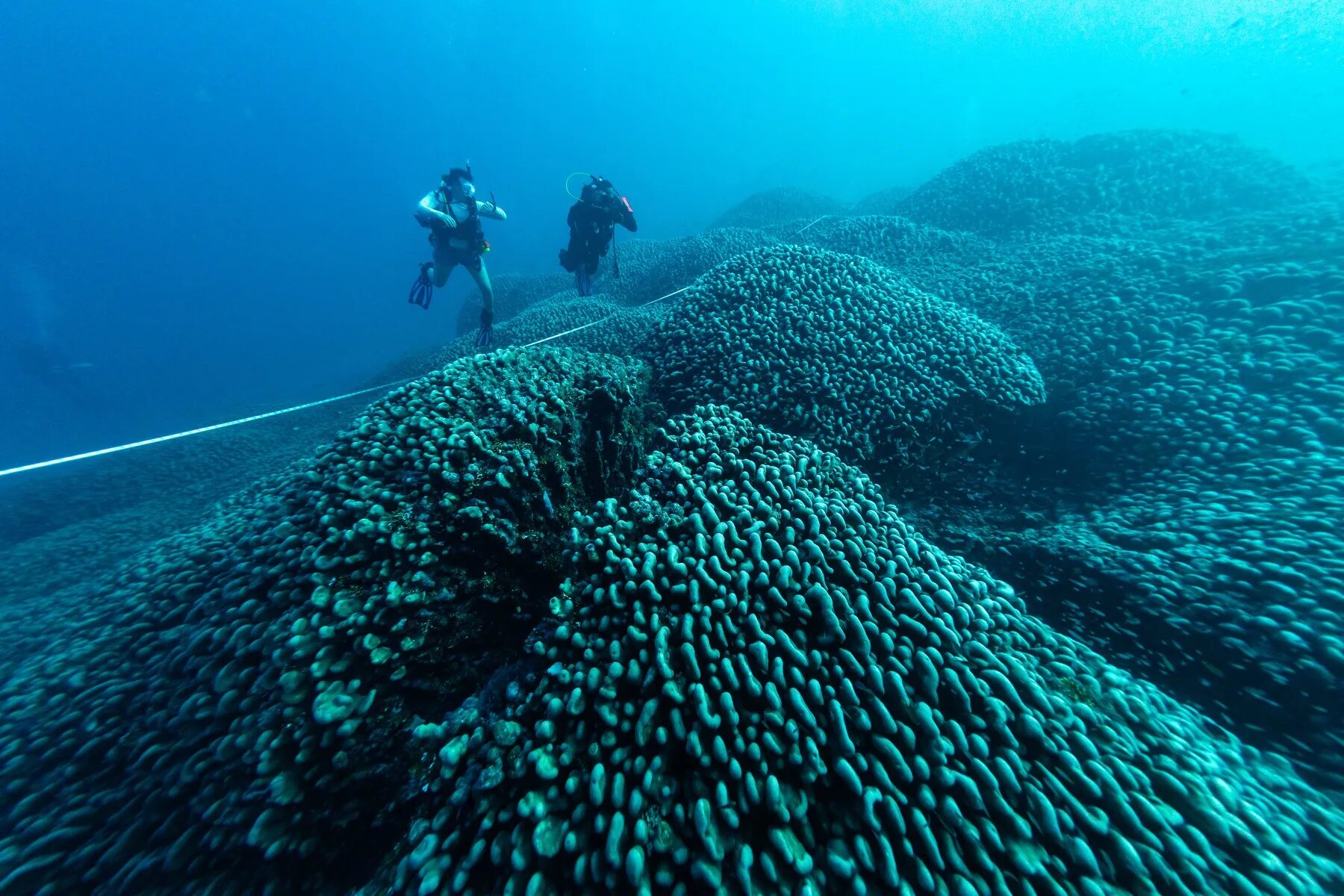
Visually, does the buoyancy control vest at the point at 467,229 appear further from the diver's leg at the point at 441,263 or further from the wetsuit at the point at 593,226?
the wetsuit at the point at 593,226

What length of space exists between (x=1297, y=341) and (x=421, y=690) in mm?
8866

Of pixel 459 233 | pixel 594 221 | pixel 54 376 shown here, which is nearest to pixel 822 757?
pixel 594 221

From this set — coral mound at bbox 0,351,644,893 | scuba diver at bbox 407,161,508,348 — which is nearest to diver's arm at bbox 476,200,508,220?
scuba diver at bbox 407,161,508,348

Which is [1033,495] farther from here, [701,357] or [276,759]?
[276,759]

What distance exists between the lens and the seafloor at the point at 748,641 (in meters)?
2.00

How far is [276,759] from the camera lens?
8.00ft

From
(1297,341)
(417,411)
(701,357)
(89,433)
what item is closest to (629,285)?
(701,357)

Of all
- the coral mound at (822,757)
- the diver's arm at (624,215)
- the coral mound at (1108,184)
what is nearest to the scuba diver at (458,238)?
the diver's arm at (624,215)

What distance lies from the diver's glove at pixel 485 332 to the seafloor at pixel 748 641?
6236 millimetres

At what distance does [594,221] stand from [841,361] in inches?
341

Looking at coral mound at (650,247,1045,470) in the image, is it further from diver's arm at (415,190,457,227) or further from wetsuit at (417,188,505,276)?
wetsuit at (417,188,505,276)

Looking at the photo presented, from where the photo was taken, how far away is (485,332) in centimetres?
1107

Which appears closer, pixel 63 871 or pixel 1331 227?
pixel 63 871

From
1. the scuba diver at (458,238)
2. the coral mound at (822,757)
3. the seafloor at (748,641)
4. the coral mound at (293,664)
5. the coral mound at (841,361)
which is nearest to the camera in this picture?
the coral mound at (822,757)
